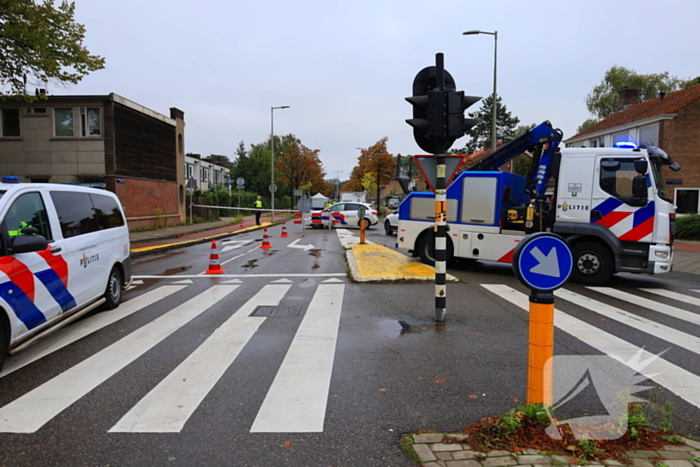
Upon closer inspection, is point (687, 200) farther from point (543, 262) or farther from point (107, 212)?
point (107, 212)

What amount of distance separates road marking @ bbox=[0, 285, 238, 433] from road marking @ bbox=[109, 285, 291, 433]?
0.61 m

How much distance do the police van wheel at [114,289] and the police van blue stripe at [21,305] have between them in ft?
6.96

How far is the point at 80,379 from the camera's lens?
Answer: 4.49 meters

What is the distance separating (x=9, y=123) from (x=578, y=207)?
22.7 metres

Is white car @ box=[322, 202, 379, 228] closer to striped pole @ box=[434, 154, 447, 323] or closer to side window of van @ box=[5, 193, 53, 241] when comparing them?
striped pole @ box=[434, 154, 447, 323]

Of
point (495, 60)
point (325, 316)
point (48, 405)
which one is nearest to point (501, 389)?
point (325, 316)

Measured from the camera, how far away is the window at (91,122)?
66.8ft

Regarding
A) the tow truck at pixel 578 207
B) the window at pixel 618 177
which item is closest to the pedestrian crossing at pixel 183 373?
the tow truck at pixel 578 207

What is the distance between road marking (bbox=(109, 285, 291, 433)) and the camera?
3584 millimetres

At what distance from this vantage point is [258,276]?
10.7 m

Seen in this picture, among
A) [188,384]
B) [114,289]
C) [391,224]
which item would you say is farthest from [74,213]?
[391,224]

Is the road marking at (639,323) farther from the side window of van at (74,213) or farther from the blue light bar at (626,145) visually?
the side window of van at (74,213)

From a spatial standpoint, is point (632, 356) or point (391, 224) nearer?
point (632, 356)

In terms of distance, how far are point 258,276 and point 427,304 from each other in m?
4.50
